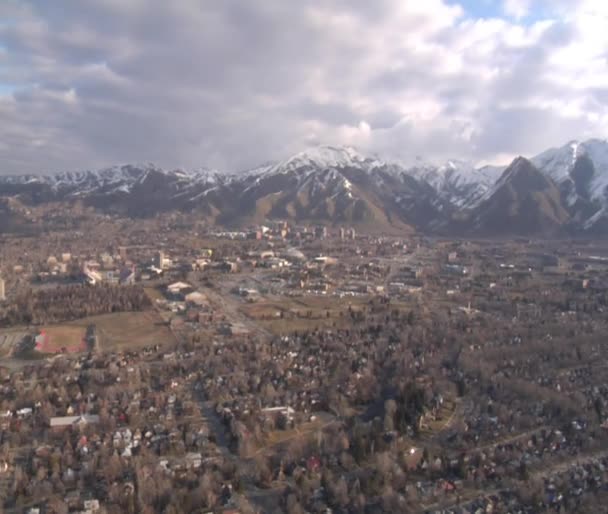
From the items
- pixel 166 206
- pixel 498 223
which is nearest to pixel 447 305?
pixel 498 223

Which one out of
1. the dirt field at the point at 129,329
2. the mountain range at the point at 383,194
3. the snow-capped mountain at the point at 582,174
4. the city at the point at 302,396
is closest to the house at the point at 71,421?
the city at the point at 302,396

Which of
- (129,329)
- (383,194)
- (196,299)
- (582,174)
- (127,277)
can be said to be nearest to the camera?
(129,329)

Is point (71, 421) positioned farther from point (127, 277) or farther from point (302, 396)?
point (127, 277)

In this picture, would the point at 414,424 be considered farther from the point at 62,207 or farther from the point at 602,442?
the point at 62,207

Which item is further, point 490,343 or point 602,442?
point 490,343

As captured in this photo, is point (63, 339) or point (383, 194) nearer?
point (63, 339)

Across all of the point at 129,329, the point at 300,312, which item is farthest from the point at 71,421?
the point at 300,312

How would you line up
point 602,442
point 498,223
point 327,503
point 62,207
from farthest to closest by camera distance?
point 62,207 → point 498,223 → point 602,442 → point 327,503

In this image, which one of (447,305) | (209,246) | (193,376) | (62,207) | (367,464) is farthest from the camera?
(62,207)

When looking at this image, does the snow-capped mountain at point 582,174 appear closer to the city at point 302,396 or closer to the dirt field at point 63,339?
the city at point 302,396
